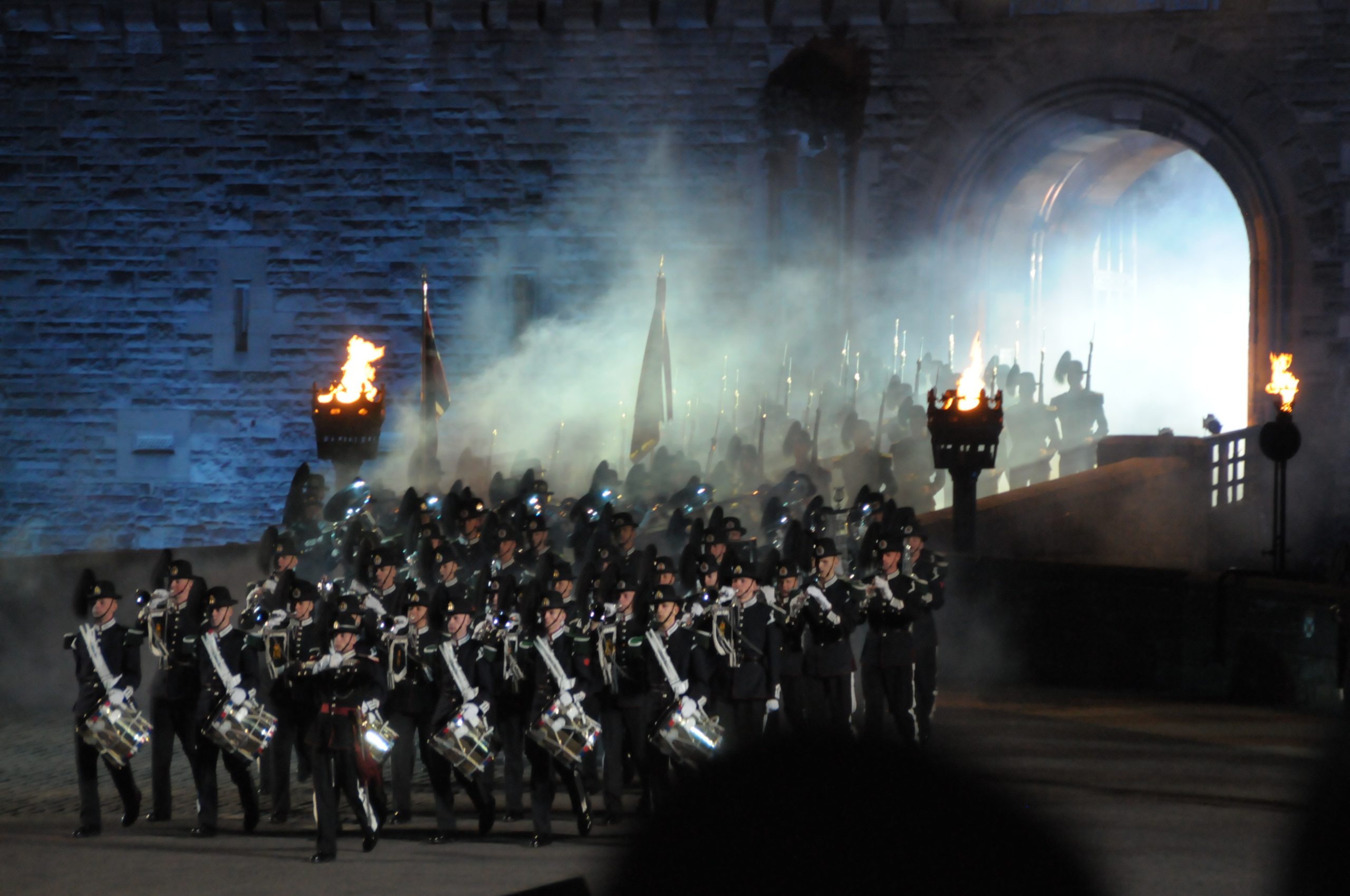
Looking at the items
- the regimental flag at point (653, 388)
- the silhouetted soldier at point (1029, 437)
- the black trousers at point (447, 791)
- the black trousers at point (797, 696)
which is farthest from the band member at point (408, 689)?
the silhouetted soldier at point (1029, 437)

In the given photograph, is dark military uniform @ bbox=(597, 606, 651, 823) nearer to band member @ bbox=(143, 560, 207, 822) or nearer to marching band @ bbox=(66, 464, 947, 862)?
marching band @ bbox=(66, 464, 947, 862)

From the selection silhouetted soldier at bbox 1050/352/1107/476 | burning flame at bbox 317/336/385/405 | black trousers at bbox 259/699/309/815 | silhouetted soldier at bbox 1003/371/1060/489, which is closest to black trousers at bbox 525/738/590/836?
black trousers at bbox 259/699/309/815

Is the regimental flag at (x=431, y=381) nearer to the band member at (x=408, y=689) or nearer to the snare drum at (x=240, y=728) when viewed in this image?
the band member at (x=408, y=689)

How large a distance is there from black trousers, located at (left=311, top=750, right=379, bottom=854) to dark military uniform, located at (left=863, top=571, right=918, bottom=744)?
3.38 meters

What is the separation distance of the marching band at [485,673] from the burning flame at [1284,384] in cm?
691

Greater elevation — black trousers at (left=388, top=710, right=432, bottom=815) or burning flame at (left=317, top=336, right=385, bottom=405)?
burning flame at (left=317, top=336, right=385, bottom=405)

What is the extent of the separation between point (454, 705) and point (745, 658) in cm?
172

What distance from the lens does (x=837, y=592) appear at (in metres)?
9.77

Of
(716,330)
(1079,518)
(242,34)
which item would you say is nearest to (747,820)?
(1079,518)

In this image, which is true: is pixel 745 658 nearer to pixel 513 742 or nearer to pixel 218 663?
pixel 513 742

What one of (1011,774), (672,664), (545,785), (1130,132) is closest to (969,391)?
(672,664)

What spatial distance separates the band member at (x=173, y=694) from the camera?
30.1ft

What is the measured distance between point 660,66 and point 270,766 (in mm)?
13523

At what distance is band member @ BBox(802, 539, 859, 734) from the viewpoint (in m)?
9.62
